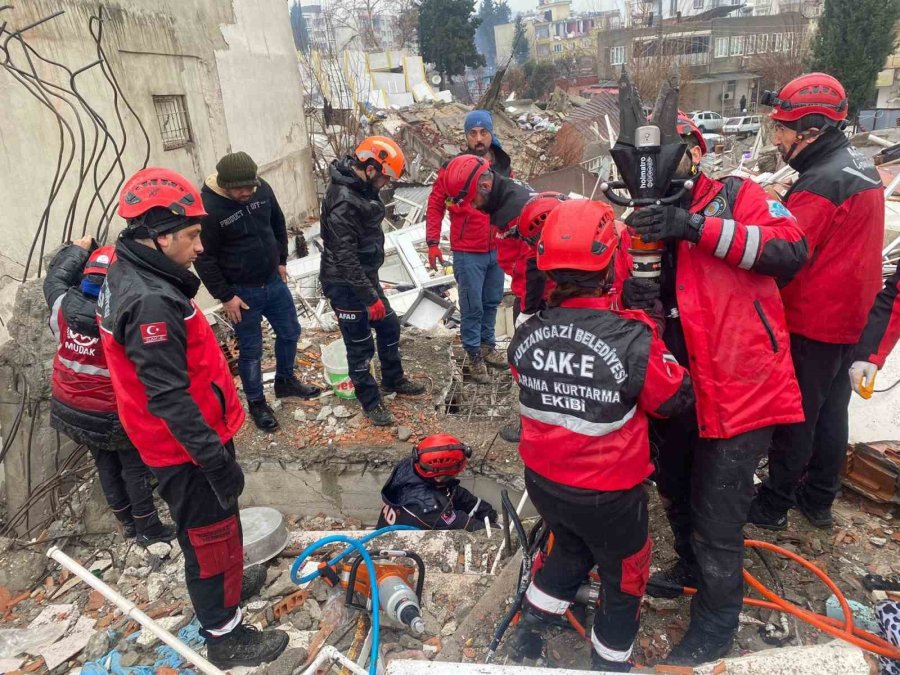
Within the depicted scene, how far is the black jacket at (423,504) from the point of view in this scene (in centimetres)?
364

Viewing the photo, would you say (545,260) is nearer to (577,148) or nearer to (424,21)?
(577,148)

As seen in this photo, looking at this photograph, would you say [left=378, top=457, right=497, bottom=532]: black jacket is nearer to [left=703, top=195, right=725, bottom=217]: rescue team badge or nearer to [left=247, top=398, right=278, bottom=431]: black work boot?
[left=247, top=398, right=278, bottom=431]: black work boot

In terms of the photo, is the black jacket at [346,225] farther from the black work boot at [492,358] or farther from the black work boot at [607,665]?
the black work boot at [607,665]

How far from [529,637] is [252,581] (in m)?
1.65

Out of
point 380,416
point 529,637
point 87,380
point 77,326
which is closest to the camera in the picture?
point 529,637

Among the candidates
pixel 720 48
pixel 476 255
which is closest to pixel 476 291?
pixel 476 255

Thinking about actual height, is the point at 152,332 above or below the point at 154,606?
above

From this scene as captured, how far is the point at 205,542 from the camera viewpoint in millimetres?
2479

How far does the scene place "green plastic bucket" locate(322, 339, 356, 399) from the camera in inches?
201

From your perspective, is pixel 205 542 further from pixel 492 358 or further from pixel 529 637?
pixel 492 358

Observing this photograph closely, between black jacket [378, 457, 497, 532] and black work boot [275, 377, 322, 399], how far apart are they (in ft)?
5.78

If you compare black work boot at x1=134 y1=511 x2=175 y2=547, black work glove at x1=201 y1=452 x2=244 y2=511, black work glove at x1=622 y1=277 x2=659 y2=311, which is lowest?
black work boot at x1=134 y1=511 x2=175 y2=547

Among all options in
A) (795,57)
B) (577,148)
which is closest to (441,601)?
(577,148)

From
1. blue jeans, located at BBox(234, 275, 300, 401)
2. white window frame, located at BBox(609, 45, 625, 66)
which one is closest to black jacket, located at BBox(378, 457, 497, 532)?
blue jeans, located at BBox(234, 275, 300, 401)
